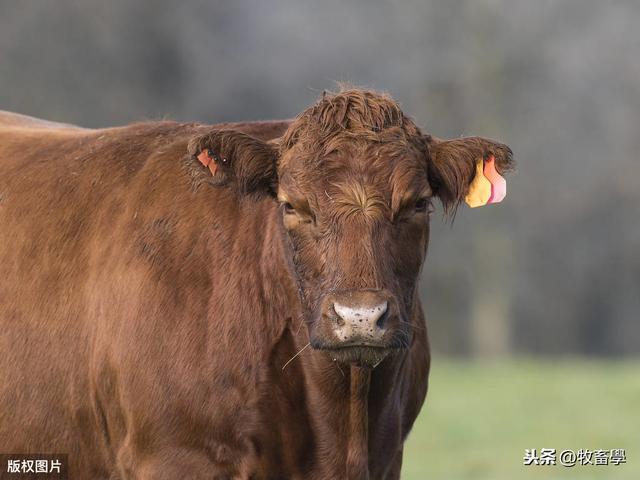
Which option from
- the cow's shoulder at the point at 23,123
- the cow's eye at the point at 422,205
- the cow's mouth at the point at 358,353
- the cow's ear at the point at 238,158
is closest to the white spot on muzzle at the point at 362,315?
the cow's mouth at the point at 358,353

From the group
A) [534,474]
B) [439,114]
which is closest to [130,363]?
[534,474]

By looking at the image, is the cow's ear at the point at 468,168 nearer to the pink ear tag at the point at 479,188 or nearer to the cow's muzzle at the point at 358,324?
the pink ear tag at the point at 479,188

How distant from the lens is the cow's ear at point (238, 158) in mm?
5527

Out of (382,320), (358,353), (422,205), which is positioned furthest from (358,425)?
(422,205)

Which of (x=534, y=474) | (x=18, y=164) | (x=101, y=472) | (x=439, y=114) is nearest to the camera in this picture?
(x=101, y=472)

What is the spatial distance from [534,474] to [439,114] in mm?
17545

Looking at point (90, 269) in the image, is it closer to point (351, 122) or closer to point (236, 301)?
point (236, 301)

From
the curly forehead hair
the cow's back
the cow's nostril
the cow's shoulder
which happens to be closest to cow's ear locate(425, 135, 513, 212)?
the curly forehead hair

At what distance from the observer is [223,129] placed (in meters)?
5.59

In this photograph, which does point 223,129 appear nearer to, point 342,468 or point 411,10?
point 342,468

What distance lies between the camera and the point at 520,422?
16156mm

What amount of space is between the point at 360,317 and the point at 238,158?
112 cm

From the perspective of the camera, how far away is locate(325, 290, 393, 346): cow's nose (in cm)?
480

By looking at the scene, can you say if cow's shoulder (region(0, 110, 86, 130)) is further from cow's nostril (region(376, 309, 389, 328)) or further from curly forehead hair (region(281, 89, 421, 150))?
cow's nostril (region(376, 309, 389, 328))
